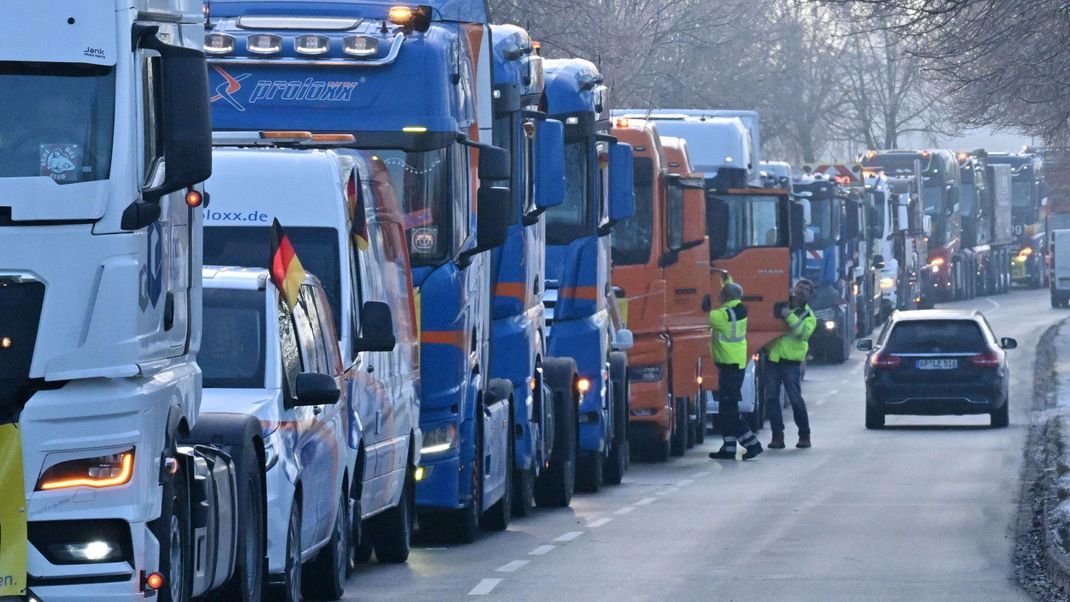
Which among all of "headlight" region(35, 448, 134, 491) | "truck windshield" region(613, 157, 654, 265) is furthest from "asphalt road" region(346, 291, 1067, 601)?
"headlight" region(35, 448, 134, 491)

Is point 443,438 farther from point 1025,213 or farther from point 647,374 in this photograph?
point 1025,213

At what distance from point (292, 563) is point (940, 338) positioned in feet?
64.5

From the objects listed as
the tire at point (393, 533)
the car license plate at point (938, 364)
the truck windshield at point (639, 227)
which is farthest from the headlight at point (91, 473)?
the car license plate at point (938, 364)

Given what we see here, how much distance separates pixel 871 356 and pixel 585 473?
9.58 metres

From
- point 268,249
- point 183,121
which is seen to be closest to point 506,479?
point 268,249

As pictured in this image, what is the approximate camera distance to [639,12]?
4244 centimetres

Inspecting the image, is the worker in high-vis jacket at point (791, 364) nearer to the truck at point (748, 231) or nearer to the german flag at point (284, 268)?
the truck at point (748, 231)

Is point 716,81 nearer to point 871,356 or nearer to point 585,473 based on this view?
point 871,356

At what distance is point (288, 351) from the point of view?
1151 centimetres

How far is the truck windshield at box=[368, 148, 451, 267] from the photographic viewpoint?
581 inches

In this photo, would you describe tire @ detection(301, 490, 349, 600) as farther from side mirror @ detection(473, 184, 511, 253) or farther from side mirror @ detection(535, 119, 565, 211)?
side mirror @ detection(535, 119, 565, 211)

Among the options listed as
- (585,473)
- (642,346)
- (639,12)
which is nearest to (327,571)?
(585,473)

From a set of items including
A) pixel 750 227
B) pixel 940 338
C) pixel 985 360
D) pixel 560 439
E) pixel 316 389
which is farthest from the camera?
pixel 750 227

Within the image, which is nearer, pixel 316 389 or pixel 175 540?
pixel 175 540
